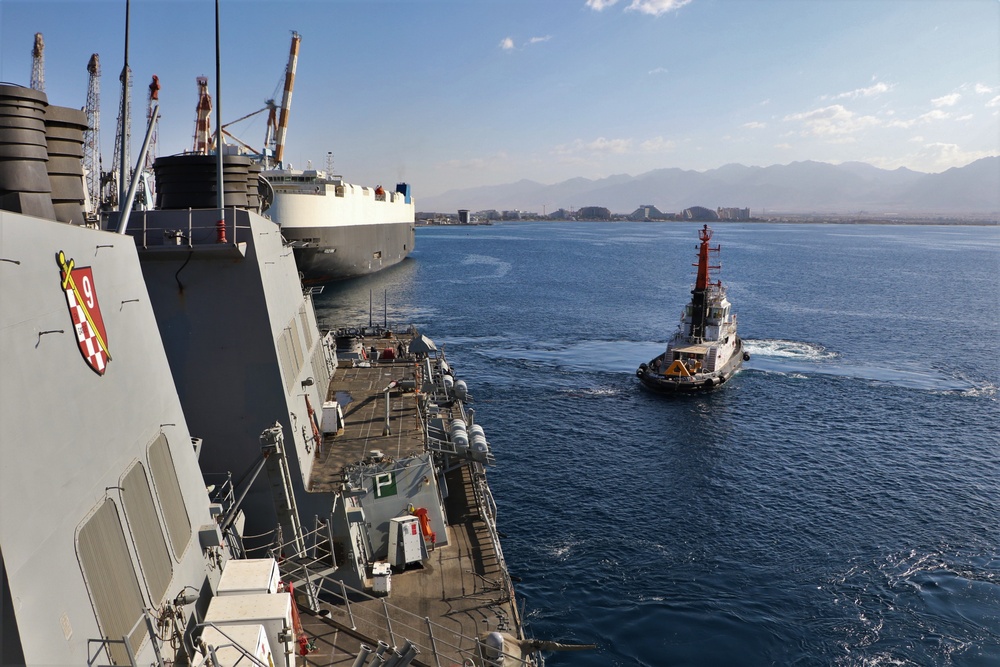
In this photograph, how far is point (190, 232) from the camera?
15578 millimetres

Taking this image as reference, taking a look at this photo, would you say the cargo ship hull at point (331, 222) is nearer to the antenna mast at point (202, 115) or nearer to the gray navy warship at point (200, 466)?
the antenna mast at point (202, 115)

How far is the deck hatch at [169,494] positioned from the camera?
10.7 meters

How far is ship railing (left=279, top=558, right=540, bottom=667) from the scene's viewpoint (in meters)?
14.6

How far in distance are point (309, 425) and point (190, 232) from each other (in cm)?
689

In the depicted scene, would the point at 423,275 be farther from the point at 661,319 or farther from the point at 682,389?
the point at 682,389

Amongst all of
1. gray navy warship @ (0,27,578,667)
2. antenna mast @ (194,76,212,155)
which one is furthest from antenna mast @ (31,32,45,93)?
gray navy warship @ (0,27,578,667)

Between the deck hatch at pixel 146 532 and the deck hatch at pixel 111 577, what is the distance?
387mm

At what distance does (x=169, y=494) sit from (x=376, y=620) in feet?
21.8

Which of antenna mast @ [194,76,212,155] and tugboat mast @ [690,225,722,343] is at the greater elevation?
antenna mast @ [194,76,212,155]

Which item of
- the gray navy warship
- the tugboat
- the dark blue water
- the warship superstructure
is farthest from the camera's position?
the tugboat

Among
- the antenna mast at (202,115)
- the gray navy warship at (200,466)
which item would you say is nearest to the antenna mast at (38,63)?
the antenna mast at (202,115)

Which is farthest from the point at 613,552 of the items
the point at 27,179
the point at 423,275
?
the point at 423,275

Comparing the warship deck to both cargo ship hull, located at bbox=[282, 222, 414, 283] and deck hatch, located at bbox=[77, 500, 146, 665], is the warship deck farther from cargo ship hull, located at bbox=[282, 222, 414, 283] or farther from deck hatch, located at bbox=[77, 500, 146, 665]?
cargo ship hull, located at bbox=[282, 222, 414, 283]

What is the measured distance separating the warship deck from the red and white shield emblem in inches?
310
